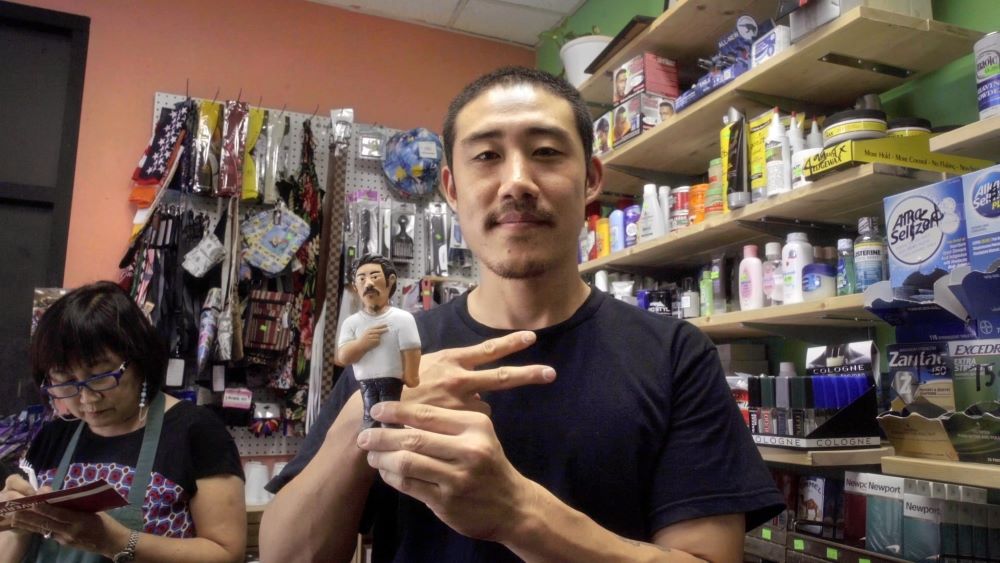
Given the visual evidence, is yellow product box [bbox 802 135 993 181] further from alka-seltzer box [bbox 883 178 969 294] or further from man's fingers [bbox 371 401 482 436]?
man's fingers [bbox 371 401 482 436]

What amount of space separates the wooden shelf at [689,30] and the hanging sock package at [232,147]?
1760 mm

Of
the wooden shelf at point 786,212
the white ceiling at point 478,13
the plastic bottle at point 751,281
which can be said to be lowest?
the plastic bottle at point 751,281

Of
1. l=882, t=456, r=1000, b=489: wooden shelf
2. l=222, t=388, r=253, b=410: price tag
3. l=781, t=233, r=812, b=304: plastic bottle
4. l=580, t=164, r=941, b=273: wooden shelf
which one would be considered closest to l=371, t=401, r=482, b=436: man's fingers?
l=882, t=456, r=1000, b=489: wooden shelf

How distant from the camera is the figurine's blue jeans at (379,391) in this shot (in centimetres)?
81

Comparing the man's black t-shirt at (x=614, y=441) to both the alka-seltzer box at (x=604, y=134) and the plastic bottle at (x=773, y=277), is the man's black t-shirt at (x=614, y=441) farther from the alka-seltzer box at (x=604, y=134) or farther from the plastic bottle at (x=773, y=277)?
the alka-seltzer box at (x=604, y=134)

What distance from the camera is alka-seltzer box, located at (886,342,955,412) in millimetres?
1468

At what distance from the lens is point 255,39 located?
3809 millimetres

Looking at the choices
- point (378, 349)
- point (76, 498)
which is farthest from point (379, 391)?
point (76, 498)

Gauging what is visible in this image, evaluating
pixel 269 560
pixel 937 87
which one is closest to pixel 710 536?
pixel 269 560

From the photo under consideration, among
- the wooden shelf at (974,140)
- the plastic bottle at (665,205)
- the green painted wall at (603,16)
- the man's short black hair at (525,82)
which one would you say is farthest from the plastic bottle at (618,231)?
the man's short black hair at (525,82)

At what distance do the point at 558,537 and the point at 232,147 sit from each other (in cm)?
307

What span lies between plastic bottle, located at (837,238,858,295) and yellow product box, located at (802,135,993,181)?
0.66ft

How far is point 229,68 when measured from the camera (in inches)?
147

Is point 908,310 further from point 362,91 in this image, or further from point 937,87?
point 362,91
